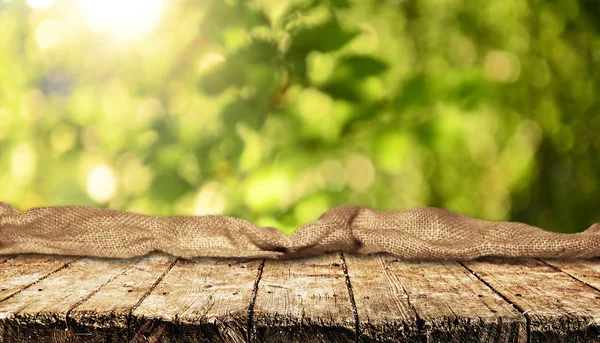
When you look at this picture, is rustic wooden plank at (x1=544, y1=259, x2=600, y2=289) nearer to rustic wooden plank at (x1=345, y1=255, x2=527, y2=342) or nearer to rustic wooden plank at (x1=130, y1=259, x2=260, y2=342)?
rustic wooden plank at (x1=345, y1=255, x2=527, y2=342)

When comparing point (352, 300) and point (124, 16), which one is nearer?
point (352, 300)

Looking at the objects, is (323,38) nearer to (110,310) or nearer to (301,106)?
(301,106)

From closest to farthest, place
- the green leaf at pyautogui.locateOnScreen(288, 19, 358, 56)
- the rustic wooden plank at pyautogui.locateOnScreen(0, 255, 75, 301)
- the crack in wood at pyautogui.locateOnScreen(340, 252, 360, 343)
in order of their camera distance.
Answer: the crack in wood at pyautogui.locateOnScreen(340, 252, 360, 343) < the rustic wooden plank at pyautogui.locateOnScreen(0, 255, 75, 301) < the green leaf at pyautogui.locateOnScreen(288, 19, 358, 56)

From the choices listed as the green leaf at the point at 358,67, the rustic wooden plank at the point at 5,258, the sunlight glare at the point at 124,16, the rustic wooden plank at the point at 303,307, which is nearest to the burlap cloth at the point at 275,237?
the rustic wooden plank at the point at 5,258

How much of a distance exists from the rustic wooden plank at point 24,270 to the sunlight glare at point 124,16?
63 cm

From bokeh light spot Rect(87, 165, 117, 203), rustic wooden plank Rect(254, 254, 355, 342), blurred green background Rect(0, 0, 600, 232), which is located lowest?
rustic wooden plank Rect(254, 254, 355, 342)

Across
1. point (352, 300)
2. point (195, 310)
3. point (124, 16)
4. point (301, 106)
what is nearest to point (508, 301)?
point (352, 300)

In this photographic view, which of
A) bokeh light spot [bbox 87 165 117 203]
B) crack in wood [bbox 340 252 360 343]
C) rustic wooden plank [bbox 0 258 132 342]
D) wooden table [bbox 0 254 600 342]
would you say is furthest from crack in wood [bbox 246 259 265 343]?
bokeh light spot [bbox 87 165 117 203]

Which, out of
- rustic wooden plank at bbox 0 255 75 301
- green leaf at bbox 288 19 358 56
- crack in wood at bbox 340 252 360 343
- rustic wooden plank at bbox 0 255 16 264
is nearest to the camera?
crack in wood at bbox 340 252 360 343

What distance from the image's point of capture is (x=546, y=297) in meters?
1.00

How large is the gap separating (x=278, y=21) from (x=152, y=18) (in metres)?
0.33

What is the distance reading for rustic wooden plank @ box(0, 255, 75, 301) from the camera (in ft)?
3.48

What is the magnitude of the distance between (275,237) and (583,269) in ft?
2.05

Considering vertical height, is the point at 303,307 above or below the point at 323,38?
below
